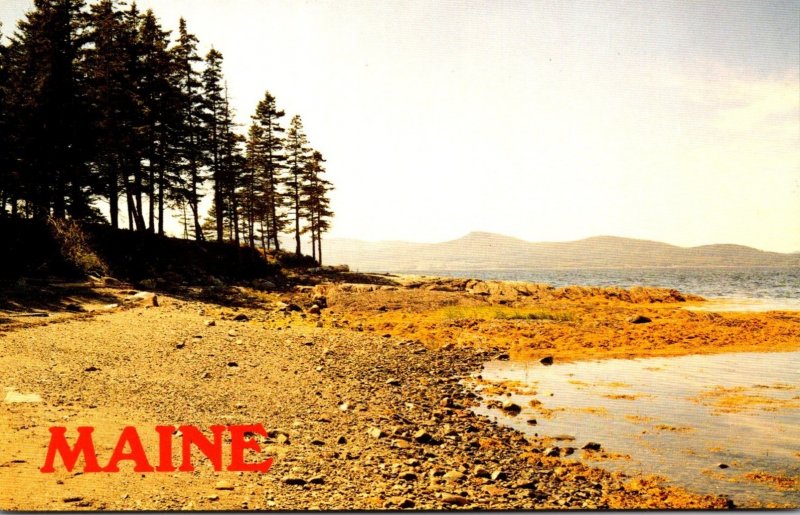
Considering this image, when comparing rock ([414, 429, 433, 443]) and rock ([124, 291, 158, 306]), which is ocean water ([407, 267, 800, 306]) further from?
rock ([124, 291, 158, 306])

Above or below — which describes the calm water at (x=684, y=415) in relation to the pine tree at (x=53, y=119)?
below

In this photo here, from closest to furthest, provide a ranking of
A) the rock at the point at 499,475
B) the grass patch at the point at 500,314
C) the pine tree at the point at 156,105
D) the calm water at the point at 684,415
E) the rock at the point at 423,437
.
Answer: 1. the rock at the point at 499,475
2. the calm water at the point at 684,415
3. the rock at the point at 423,437
4. the grass patch at the point at 500,314
5. the pine tree at the point at 156,105

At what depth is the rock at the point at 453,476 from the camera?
22.7 feet

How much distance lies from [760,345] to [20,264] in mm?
35454

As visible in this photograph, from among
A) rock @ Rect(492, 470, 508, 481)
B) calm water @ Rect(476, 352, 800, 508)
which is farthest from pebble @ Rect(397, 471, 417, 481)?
calm water @ Rect(476, 352, 800, 508)

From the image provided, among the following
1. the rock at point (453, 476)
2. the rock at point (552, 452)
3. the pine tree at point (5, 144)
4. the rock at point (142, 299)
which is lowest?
the rock at point (552, 452)

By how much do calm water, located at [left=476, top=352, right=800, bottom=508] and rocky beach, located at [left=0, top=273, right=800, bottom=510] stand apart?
0.54m

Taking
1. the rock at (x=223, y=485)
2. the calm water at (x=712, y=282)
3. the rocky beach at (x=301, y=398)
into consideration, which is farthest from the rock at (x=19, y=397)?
the calm water at (x=712, y=282)

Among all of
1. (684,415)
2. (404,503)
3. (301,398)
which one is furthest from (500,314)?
(404,503)

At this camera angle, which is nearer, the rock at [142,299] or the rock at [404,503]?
the rock at [404,503]

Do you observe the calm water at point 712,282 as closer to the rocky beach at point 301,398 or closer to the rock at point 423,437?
the rocky beach at point 301,398

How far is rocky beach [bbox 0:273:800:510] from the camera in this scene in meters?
6.43

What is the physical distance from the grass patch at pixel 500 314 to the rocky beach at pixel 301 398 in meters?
1.00

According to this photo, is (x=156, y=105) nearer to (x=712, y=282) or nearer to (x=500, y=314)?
(x=500, y=314)
